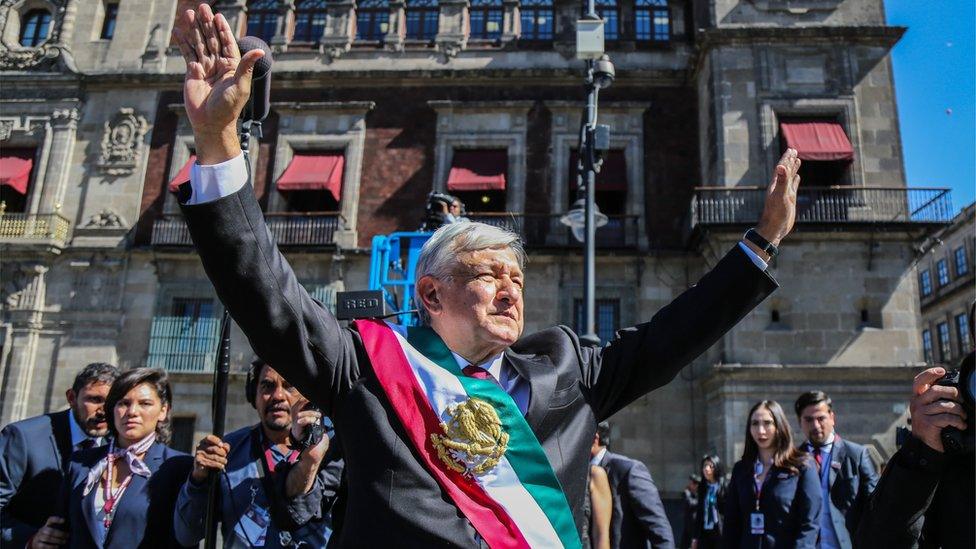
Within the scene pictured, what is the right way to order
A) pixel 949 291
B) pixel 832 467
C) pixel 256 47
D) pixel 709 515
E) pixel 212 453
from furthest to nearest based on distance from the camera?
1. pixel 949 291
2. pixel 709 515
3. pixel 832 467
4. pixel 212 453
5. pixel 256 47

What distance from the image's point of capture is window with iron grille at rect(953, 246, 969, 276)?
111 feet

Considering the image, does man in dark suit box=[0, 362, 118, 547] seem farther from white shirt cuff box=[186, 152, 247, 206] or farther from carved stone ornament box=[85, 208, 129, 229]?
carved stone ornament box=[85, 208, 129, 229]

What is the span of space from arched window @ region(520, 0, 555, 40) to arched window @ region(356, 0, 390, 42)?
3414mm

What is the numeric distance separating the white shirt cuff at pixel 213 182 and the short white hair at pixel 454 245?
589mm

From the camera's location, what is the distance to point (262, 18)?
19406 mm

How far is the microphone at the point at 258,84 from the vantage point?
7.84 feet

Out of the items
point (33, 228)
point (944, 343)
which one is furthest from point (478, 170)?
point (944, 343)

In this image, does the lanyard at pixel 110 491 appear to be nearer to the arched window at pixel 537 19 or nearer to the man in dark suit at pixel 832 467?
the man in dark suit at pixel 832 467

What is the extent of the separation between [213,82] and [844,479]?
14.8 ft

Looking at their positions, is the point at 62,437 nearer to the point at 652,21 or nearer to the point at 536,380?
the point at 536,380

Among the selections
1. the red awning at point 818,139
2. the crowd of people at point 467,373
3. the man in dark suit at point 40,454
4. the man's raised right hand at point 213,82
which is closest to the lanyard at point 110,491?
the man in dark suit at point 40,454

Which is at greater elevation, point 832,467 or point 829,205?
point 829,205

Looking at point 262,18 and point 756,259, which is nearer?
point 756,259

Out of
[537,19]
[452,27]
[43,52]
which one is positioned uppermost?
[537,19]
